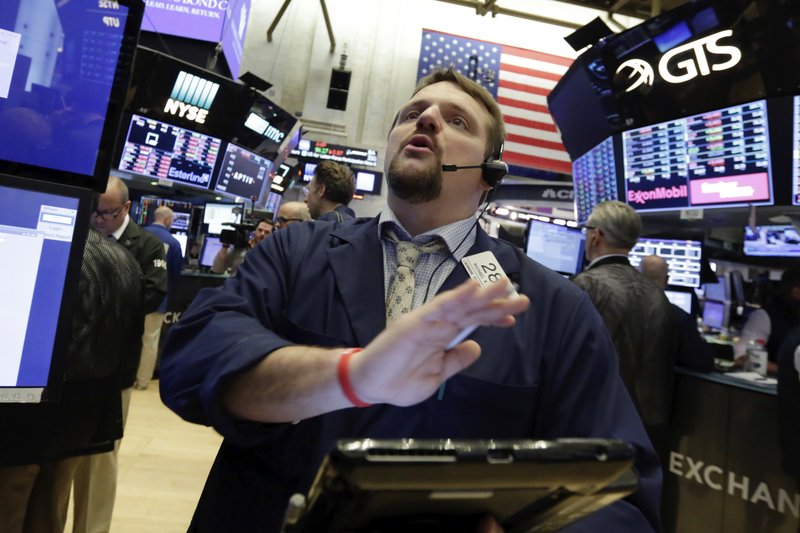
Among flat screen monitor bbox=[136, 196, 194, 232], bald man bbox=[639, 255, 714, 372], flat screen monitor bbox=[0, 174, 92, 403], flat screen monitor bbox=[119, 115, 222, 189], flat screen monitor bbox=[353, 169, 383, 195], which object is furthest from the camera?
flat screen monitor bbox=[353, 169, 383, 195]

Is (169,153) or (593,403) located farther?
(169,153)

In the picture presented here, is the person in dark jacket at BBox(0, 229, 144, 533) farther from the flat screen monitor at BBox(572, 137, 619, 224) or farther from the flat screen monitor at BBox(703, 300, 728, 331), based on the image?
the flat screen monitor at BBox(703, 300, 728, 331)

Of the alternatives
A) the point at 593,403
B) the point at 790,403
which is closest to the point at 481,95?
the point at 593,403

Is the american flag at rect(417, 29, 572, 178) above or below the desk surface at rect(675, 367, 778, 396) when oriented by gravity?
above

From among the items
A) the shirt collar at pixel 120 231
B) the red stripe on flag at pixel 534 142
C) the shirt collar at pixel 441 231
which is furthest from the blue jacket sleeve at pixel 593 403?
the red stripe on flag at pixel 534 142

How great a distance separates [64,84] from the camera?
1.21 metres

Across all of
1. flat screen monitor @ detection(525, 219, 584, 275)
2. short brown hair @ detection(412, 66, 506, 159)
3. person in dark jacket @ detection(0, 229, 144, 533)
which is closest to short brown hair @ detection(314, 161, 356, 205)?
person in dark jacket @ detection(0, 229, 144, 533)

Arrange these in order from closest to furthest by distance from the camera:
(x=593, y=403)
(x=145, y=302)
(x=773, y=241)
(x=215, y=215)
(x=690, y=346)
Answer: (x=593, y=403) → (x=145, y=302) → (x=690, y=346) → (x=773, y=241) → (x=215, y=215)

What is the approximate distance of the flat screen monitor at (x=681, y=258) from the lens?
512 centimetres

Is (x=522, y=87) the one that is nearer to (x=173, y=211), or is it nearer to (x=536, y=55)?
(x=536, y=55)

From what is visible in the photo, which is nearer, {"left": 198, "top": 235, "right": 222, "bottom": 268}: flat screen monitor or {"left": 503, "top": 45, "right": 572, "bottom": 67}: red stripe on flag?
{"left": 198, "top": 235, "right": 222, "bottom": 268}: flat screen monitor

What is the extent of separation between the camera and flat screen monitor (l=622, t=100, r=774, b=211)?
3697mm

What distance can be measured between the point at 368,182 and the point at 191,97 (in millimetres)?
4822

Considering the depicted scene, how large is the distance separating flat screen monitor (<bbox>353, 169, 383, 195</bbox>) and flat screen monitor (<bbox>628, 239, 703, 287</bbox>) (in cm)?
645
